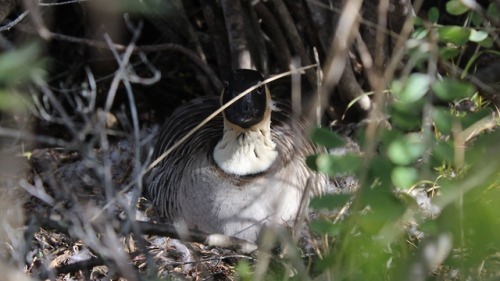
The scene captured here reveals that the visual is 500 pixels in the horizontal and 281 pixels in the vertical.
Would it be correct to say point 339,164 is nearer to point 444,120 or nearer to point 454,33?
point 444,120

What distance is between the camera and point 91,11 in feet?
19.7

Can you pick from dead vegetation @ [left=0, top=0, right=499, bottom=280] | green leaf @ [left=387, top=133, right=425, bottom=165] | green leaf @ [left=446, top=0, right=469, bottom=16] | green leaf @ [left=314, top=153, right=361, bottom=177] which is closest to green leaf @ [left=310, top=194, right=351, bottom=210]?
green leaf @ [left=314, top=153, right=361, bottom=177]

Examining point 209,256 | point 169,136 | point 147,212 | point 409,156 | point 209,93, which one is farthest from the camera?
point 209,93

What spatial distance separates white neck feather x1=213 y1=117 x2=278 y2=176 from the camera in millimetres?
4395

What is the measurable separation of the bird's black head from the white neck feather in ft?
0.30

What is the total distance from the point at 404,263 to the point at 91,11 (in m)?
4.21

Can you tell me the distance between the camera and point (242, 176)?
14.4 ft

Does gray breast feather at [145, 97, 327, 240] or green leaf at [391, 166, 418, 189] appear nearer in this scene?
green leaf at [391, 166, 418, 189]

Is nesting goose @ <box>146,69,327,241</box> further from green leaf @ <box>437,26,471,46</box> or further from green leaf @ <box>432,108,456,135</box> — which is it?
green leaf @ <box>432,108,456,135</box>

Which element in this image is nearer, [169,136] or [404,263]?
[404,263]

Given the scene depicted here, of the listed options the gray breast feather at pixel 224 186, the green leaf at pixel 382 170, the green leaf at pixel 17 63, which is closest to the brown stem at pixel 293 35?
the gray breast feather at pixel 224 186

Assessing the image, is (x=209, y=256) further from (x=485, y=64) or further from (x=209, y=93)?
(x=485, y=64)

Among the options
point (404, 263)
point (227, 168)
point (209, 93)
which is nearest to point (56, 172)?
point (209, 93)

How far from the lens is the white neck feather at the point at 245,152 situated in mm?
4395
